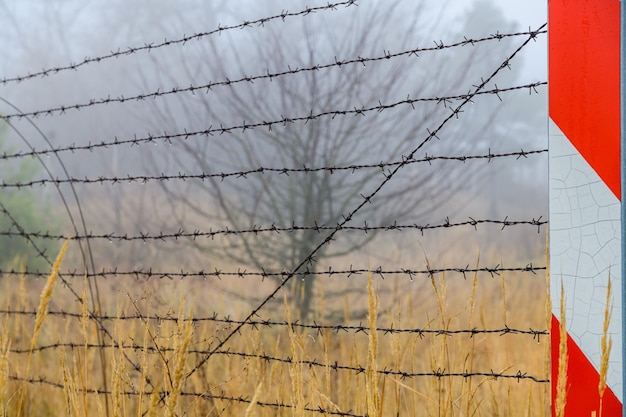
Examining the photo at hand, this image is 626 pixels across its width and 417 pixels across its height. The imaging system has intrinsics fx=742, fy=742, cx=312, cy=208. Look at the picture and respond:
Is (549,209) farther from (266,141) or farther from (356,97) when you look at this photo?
(266,141)

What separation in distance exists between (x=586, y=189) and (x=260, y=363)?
130cm

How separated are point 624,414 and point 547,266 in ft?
1.31

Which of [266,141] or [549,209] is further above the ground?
[266,141]

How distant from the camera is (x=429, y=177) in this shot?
5184 millimetres

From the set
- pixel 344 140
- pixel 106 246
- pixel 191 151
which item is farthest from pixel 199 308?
pixel 106 246

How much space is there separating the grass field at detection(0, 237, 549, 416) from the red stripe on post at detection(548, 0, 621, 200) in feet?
1.58

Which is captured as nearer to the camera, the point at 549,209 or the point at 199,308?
the point at 549,209

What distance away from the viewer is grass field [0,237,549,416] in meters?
1.83

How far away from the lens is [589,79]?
1.83 metres

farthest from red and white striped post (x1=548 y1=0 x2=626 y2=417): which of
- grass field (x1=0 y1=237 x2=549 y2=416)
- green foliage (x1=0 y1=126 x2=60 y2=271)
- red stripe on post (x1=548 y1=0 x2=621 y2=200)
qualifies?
green foliage (x1=0 y1=126 x2=60 y2=271)

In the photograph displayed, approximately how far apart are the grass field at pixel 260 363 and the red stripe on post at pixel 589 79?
1.58 ft

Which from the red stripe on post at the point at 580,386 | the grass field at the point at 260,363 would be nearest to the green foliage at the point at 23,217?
the grass field at the point at 260,363

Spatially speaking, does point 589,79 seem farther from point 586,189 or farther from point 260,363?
point 260,363

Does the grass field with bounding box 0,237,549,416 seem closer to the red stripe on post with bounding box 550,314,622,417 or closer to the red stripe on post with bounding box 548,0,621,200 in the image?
the red stripe on post with bounding box 550,314,622,417
